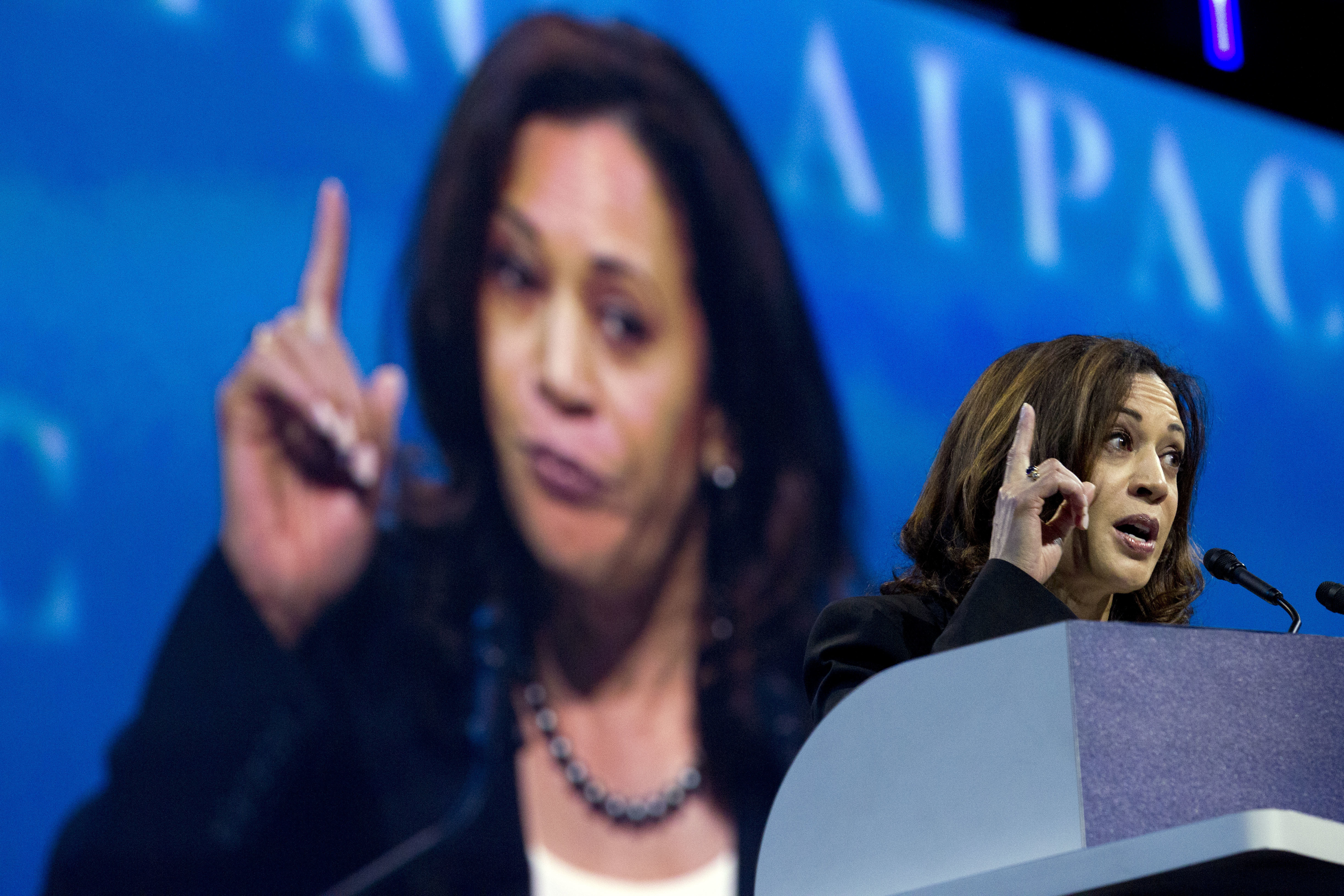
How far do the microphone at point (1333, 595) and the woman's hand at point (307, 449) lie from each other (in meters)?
1.71

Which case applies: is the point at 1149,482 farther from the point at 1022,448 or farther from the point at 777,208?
the point at 777,208

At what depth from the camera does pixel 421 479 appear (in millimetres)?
2809

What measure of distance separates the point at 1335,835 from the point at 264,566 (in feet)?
6.77

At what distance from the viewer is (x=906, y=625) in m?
1.54

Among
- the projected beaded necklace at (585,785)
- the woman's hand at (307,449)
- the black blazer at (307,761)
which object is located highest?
the woman's hand at (307,449)

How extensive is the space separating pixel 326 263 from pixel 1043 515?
1.66 meters

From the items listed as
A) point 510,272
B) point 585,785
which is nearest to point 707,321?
point 510,272

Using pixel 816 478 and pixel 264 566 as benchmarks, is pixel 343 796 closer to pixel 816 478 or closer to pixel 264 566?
pixel 264 566

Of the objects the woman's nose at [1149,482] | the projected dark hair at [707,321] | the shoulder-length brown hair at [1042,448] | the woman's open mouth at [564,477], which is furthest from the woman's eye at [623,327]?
the woman's nose at [1149,482]

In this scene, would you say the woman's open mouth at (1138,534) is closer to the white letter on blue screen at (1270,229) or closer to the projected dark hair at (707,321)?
the projected dark hair at (707,321)

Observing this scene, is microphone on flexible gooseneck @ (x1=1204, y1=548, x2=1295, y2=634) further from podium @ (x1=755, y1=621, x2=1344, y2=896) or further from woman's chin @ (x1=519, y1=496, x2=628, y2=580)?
woman's chin @ (x1=519, y1=496, x2=628, y2=580)

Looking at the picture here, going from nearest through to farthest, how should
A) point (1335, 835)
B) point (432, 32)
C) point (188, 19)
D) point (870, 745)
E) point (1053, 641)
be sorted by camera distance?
1. point (1335, 835)
2. point (1053, 641)
3. point (870, 745)
4. point (188, 19)
5. point (432, 32)

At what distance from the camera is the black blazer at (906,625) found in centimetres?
133

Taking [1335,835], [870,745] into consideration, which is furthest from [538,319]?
[1335,835]
